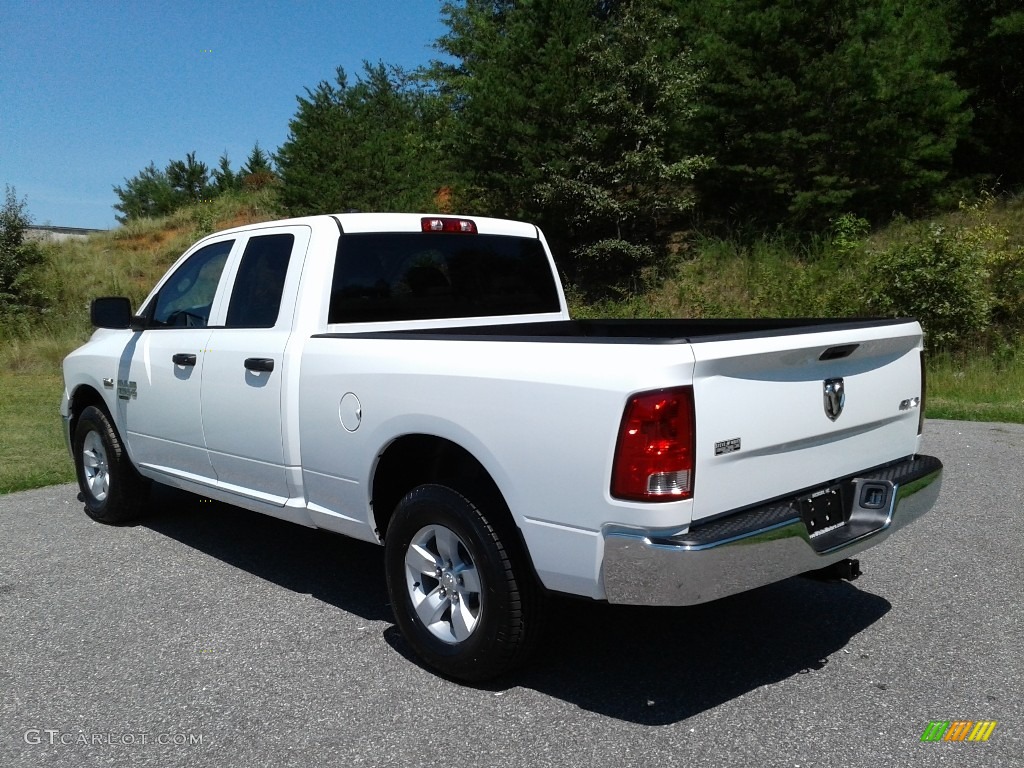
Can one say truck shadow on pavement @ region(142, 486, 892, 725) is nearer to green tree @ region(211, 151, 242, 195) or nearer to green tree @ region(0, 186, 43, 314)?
green tree @ region(0, 186, 43, 314)

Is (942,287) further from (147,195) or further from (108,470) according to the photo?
(147,195)

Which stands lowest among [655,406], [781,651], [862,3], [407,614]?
[781,651]

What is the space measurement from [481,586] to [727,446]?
1127 mm

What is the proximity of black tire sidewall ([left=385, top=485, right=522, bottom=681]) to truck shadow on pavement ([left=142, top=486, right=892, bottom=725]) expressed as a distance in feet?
0.61

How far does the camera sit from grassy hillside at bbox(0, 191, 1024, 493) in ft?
37.7

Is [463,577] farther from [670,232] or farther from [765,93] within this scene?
[670,232]

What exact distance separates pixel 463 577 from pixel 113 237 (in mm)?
40740

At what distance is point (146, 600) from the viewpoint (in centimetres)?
503

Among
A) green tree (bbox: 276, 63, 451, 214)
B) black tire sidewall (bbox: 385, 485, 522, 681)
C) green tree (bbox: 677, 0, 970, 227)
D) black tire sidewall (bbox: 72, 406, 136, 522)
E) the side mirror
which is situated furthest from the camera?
green tree (bbox: 276, 63, 451, 214)

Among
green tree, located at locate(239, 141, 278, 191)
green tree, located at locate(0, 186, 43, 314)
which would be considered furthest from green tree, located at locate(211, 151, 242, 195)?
green tree, located at locate(0, 186, 43, 314)

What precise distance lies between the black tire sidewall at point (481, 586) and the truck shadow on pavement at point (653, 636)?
0.18 meters

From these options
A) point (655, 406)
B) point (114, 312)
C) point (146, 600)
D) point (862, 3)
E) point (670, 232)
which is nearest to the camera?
point (655, 406)

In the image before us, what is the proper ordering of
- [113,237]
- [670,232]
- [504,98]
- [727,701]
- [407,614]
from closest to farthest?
[727,701] < [407,614] < [504,98] < [670,232] < [113,237]

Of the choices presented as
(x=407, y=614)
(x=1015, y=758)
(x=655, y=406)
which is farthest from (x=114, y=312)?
(x=1015, y=758)
